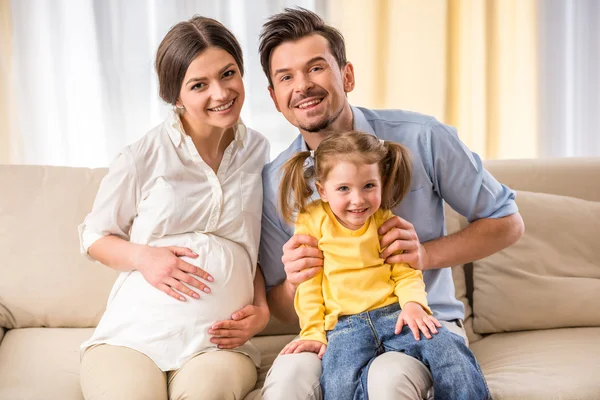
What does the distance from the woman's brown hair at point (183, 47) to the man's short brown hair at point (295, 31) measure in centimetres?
11

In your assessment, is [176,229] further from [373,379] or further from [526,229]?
[526,229]

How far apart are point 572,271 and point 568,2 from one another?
164 cm

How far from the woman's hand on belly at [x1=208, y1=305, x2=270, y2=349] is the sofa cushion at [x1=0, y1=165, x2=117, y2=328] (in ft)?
2.08

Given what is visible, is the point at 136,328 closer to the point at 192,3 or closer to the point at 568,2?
the point at 192,3

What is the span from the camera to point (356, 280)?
1.79 meters

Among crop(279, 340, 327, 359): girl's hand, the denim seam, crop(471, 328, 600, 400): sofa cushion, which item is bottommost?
crop(471, 328, 600, 400): sofa cushion

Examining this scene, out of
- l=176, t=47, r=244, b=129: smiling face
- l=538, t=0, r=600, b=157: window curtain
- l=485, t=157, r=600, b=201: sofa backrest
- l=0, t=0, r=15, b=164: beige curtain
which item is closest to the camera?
l=176, t=47, r=244, b=129: smiling face

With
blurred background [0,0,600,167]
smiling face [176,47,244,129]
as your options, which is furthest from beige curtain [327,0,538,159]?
smiling face [176,47,244,129]

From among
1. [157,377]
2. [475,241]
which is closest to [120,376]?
[157,377]

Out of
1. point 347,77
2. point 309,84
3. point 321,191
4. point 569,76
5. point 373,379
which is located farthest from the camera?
point 569,76

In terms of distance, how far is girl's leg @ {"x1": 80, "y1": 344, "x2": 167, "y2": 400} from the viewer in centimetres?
167

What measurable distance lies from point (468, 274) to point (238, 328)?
0.93 meters

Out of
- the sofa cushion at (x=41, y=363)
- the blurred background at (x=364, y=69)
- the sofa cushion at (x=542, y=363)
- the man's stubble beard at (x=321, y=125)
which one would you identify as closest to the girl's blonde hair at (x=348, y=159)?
the man's stubble beard at (x=321, y=125)

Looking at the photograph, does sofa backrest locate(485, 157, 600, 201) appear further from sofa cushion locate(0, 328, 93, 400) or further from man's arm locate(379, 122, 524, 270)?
sofa cushion locate(0, 328, 93, 400)
